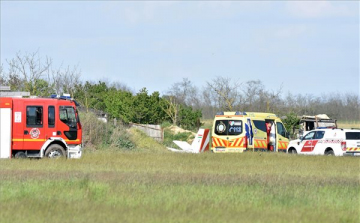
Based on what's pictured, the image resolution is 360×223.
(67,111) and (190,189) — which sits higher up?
(67,111)

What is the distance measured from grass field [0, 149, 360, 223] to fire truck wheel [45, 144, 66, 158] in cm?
221

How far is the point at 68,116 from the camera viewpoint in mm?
27984

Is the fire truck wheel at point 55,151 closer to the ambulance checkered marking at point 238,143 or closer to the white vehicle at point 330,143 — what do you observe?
the ambulance checkered marking at point 238,143

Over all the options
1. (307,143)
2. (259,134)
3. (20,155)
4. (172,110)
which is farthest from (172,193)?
(172,110)

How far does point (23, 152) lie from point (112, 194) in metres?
12.9

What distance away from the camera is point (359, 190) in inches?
695

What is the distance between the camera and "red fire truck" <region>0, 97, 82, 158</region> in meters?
27.3

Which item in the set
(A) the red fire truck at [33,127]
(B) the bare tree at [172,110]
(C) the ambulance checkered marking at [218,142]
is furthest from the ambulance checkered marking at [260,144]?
(B) the bare tree at [172,110]

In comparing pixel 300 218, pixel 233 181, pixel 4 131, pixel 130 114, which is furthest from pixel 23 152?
pixel 130 114

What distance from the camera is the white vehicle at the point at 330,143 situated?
33219mm

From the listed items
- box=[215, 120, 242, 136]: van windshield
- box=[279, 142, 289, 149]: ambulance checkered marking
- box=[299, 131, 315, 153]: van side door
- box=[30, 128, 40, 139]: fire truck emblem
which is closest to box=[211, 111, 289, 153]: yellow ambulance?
box=[215, 120, 242, 136]: van windshield

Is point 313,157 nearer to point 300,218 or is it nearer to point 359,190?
point 359,190

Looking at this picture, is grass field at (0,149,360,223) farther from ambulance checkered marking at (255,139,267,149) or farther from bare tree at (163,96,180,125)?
bare tree at (163,96,180,125)

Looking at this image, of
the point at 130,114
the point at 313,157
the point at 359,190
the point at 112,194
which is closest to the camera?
the point at 112,194
